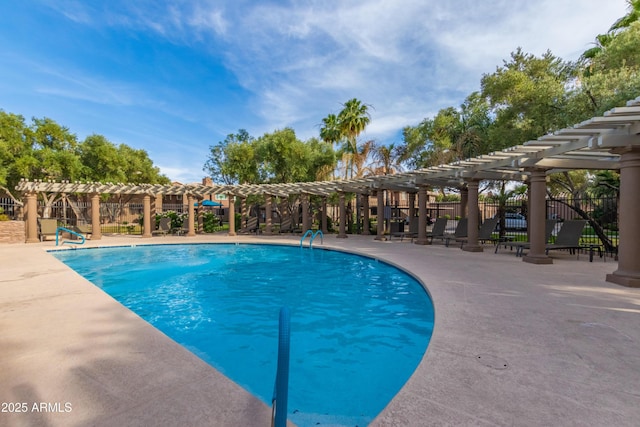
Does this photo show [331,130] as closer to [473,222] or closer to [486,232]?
[486,232]

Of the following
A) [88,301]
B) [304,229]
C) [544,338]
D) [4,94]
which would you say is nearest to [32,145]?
[4,94]

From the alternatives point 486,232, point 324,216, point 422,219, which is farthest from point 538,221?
point 324,216

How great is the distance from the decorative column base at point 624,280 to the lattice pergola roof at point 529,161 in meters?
2.41

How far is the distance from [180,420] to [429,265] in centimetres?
742

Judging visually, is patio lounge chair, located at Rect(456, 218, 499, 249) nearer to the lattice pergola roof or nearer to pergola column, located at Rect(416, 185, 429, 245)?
pergola column, located at Rect(416, 185, 429, 245)

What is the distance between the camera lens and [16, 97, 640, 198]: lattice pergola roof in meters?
5.98

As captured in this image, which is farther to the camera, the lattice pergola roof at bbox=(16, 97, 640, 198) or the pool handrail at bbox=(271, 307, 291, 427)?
the lattice pergola roof at bbox=(16, 97, 640, 198)

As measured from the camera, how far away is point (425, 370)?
2719 millimetres

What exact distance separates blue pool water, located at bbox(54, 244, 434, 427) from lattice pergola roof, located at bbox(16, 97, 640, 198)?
14.3ft

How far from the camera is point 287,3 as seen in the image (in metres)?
13.2

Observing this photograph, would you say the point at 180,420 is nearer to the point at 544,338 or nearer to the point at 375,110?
the point at 544,338

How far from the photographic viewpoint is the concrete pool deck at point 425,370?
209 centimetres

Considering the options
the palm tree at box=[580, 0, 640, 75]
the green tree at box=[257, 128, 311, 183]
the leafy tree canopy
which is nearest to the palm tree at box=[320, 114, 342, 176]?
the green tree at box=[257, 128, 311, 183]

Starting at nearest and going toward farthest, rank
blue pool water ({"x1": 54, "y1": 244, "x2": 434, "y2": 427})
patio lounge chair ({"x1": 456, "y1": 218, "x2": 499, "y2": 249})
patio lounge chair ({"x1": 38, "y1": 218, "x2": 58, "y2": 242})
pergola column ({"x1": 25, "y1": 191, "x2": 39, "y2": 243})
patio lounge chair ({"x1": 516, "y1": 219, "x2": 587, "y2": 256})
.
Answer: blue pool water ({"x1": 54, "y1": 244, "x2": 434, "y2": 427})
patio lounge chair ({"x1": 516, "y1": 219, "x2": 587, "y2": 256})
patio lounge chair ({"x1": 456, "y1": 218, "x2": 499, "y2": 249})
pergola column ({"x1": 25, "y1": 191, "x2": 39, "y2": 243})
patio lounge chair ({"x1": 38, "y1": 218, "x2": 58, "y2": 242})
